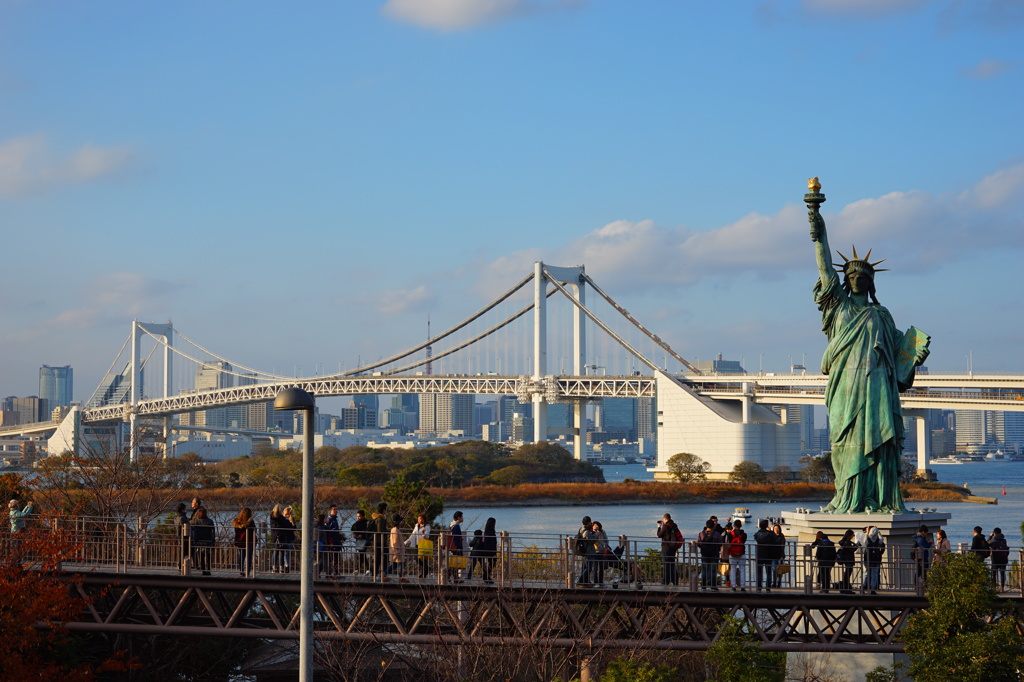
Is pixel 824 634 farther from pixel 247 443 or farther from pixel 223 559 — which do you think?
pixel 247 443

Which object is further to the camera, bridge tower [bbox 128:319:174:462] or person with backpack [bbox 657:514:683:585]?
bridge tower [bbox 128:319:174:462]

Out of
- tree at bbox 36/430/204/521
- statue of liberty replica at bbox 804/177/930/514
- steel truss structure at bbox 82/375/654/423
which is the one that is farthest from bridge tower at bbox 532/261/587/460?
statue of liberty replica at bbox 804/177/930/514

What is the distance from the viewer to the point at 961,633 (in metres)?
13.8

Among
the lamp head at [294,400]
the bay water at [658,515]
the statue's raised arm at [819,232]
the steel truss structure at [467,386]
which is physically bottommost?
the bay water at [658,515]

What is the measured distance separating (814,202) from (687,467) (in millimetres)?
66641

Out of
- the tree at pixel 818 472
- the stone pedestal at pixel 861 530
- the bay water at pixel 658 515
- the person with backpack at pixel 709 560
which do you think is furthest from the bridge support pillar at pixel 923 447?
the person with backpack at pixel 709 560

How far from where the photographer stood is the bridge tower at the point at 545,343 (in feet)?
306

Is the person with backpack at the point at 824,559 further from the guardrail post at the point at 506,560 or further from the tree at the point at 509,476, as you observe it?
the tree at the point at 509,476

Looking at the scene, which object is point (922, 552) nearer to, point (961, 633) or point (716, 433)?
point (961, 633)

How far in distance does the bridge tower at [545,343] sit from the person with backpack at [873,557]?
75.0 meters

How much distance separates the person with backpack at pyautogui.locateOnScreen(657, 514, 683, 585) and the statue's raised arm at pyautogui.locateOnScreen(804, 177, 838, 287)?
4.35 meters

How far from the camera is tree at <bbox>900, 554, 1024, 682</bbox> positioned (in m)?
13.3

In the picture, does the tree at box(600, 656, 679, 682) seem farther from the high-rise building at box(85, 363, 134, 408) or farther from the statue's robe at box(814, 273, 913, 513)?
the high-rise building at box(85, 363, 134, 408)

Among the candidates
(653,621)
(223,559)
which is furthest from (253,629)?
(653,621)
